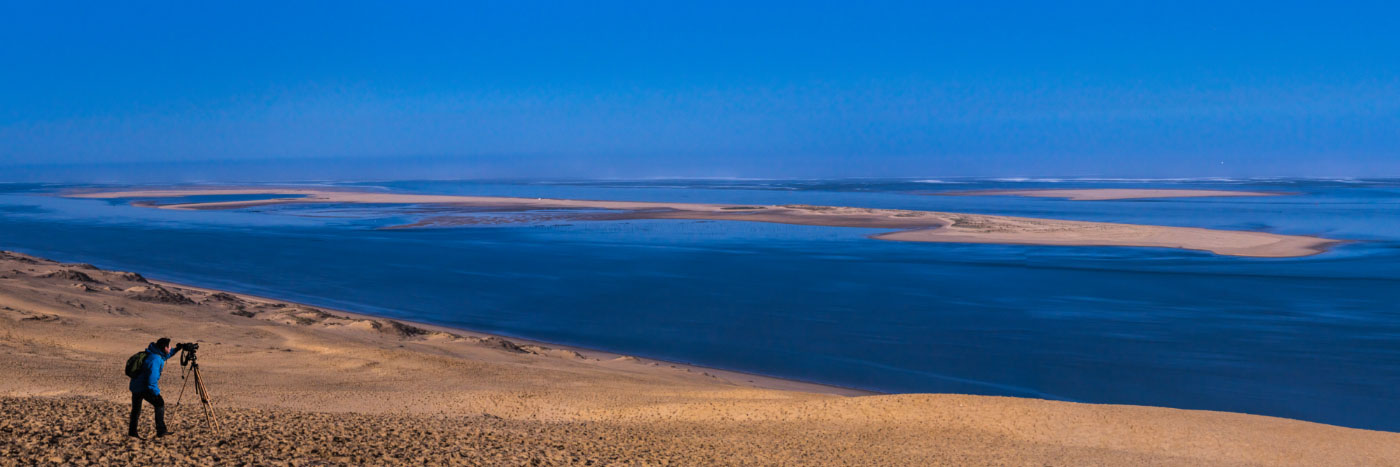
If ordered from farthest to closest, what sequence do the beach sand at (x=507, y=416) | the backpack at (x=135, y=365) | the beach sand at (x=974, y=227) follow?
the beach sand at (x=974, y=227), the beach sand at (x=507, y=416), the backpack at (x=135, y=365)

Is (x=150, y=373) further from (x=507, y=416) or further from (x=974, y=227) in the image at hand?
(x=974, y=227)

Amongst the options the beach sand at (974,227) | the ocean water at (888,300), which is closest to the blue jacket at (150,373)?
the ocean water at (888,300)

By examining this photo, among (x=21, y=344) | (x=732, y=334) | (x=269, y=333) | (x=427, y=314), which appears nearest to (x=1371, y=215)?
(x=732, y=334)

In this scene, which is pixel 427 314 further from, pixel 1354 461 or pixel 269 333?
pixel 1354 461

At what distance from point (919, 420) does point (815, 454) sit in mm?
2183

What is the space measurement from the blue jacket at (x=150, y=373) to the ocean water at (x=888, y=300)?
10130 millimetres

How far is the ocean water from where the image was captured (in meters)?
15.9

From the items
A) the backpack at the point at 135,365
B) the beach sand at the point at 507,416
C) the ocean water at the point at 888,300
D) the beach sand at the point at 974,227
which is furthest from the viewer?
the beach sand at the point at 974,227

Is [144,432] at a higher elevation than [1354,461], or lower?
higher

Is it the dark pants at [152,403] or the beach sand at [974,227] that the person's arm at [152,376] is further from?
the beach sand at [974,227]

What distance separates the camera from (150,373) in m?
8.00

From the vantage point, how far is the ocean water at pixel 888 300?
15945 millimetres

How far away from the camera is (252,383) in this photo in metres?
12.5

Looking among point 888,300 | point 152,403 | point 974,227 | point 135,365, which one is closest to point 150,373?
point 135,365
